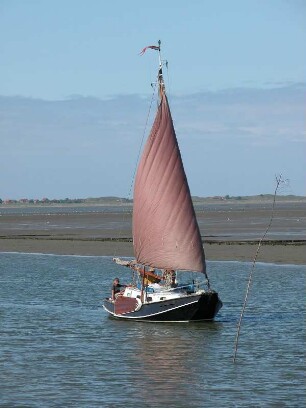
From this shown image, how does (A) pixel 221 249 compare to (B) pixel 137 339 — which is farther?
(A) pixel 221 249

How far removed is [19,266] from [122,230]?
144 feet

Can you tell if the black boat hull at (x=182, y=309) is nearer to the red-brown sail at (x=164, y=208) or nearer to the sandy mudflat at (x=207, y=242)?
the red-brown sail at (x=164, y=208)

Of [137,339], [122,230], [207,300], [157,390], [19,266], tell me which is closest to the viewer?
[157,390]

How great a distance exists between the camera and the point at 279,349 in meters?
36.1

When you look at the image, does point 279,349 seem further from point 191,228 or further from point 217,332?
point 191,228

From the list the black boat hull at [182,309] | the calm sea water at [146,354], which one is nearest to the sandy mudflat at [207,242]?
the calm sea water at [146,354]

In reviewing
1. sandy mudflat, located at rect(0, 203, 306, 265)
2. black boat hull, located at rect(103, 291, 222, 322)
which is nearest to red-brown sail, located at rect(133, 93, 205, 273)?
black boat hull, located at rect(103, 291, 222, 322)

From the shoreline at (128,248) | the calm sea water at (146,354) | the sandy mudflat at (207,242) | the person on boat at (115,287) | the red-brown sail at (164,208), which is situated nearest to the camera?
the calm sea water at (146,354)

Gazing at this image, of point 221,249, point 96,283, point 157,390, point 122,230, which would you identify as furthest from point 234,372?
point 122,230

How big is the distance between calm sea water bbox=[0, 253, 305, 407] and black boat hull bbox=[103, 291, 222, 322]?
0.43 metres

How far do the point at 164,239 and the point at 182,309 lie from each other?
3055 millimetres

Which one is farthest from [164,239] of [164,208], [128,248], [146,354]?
[128,248]

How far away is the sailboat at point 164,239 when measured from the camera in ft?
142

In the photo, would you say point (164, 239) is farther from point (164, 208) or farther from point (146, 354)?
point (146, 354)
